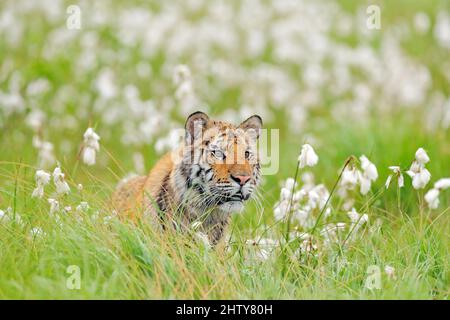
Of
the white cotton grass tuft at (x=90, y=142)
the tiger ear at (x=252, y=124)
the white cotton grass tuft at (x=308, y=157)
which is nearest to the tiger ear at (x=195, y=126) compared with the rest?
the tiger ear at (x=252, y=124)

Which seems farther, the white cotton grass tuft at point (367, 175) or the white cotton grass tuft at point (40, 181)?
the white cotton grass tuft at point (367, 175)

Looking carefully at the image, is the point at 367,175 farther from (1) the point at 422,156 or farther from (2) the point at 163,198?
(2) the point at 163,198

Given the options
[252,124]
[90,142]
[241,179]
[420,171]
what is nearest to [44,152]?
[90,142]

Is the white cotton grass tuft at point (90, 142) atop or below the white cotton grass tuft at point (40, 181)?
atop

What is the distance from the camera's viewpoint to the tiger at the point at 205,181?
587cm

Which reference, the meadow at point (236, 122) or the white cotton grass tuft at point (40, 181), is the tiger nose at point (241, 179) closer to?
the meadow at point (236, 122)

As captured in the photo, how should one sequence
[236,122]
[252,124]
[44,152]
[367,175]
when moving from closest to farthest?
[367,175]
[252,124]
[44,152]
[236,122]

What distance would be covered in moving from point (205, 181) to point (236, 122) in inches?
234

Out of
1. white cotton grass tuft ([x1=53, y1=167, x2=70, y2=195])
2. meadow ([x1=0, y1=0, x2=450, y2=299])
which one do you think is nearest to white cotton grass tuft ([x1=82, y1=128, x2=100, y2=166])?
meadow ([x1=0, y1=0, x2=450, y2=299])

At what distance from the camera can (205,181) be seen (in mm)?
6012

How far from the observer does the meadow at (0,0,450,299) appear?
5.28 meters

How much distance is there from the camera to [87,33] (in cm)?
1259

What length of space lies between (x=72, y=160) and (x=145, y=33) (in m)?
3.95

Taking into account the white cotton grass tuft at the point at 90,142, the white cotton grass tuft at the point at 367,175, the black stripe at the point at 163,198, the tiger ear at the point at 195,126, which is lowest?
the black stripe at the point at 163,198
